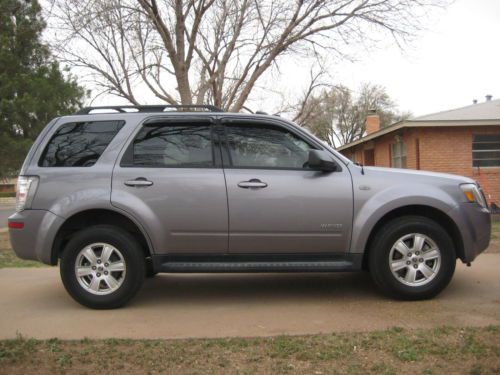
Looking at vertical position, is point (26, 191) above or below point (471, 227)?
above

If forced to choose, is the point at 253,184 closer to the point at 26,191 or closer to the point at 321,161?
the point at 321,161

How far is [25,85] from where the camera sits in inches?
978

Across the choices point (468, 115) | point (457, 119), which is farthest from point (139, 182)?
point (468, 115)

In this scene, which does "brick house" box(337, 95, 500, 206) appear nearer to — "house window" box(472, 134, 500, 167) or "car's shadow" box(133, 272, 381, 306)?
"house window" box(472, 134, 500, 167)

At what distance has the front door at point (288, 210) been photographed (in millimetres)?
5051

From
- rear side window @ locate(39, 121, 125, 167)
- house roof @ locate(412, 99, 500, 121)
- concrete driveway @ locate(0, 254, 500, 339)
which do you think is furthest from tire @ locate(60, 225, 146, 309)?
house roof @ locate(412, 99, 500, 121)

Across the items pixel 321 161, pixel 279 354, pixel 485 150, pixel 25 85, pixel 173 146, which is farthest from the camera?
pixel 25 85

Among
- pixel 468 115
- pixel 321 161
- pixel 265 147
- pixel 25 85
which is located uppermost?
pixel 25 85

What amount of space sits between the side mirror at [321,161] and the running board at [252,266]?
89 cm

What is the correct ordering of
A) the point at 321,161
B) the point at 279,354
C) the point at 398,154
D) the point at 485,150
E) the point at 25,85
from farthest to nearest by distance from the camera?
the point at 25,85 → the point at 398,154 → the point at 485,150 → the point at 321,161 → the point at 279,354

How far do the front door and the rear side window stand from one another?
1301 millimetres

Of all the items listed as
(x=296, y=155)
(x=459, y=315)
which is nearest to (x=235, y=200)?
(x=296, y=155)

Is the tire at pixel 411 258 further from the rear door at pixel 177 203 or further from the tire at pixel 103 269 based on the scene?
the tire at pixel 103 269

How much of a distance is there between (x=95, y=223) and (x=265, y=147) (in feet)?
6.31
